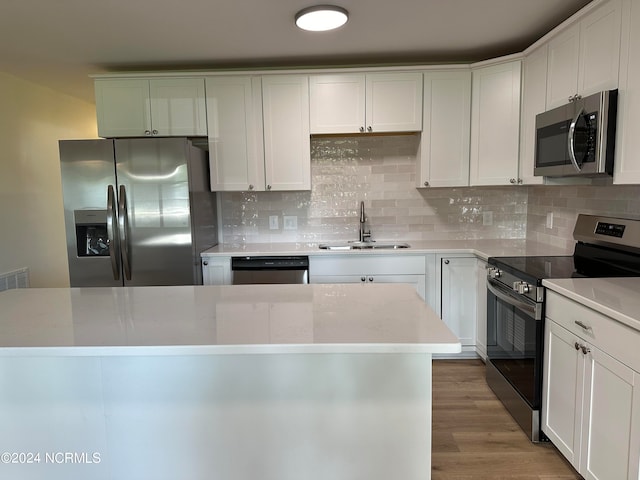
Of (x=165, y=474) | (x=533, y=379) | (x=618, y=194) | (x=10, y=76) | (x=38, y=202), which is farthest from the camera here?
(x=38, y=202)

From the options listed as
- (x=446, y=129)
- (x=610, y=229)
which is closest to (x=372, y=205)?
(x=446, y=129)

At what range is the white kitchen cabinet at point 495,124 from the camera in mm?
2996

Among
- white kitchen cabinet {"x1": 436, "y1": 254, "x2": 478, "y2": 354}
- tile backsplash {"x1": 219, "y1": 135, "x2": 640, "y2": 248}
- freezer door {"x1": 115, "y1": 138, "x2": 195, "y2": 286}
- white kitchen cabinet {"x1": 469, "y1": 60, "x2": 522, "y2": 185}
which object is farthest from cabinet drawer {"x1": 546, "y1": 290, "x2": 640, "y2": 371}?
freezer door {"x1": 115, "y1": 138, "x2": 195, "y2": 286}

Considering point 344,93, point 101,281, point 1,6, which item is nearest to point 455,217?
point 344,93

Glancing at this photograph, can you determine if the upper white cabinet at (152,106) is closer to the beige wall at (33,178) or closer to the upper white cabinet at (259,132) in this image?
the upper white cabinet at (259,132)

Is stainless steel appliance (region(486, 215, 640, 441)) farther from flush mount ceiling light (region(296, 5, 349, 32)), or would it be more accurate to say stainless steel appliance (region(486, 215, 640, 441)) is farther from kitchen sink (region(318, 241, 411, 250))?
flush mount ceiling light (region(296, 5, 349, 32))

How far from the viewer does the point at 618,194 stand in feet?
7.89

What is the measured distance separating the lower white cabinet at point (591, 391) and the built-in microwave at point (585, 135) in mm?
733

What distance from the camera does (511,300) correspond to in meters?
2.29

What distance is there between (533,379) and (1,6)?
358cm

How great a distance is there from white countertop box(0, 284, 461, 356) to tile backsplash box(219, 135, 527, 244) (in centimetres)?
175

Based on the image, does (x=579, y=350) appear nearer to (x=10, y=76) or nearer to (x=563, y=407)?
(x=563, y=407)

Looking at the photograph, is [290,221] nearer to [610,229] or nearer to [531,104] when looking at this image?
[531,104]

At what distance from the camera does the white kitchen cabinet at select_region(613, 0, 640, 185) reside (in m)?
1.83
